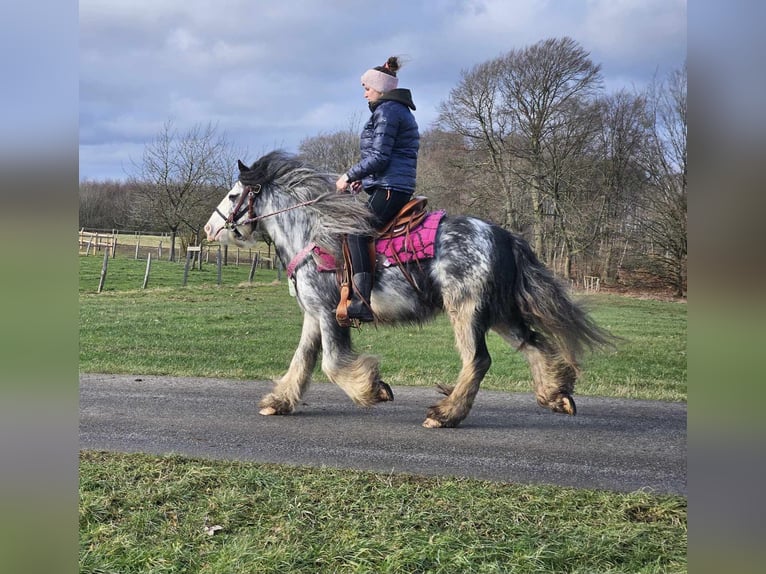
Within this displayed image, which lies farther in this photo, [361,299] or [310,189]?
[310,189]

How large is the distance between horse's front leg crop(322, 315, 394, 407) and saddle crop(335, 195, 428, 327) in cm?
17

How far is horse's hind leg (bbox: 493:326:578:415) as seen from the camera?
4422 millimetres

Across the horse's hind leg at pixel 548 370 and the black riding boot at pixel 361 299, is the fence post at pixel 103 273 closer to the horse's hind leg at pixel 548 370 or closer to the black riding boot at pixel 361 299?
the black riding boot at pixel 361 299

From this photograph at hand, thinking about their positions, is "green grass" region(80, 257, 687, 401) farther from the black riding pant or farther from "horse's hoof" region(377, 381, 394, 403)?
the black riding pant

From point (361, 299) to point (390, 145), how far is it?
0.96 metres

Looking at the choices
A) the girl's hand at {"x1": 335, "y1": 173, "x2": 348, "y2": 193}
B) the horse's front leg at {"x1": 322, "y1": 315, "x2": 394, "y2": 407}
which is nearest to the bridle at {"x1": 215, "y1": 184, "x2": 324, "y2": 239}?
the girl's hand at {"x1": 335, "y1": 173, "x2": 348, "y2": 193}

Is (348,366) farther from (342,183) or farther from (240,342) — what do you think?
(240,342)

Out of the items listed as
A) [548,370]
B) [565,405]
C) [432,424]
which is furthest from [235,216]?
[565,405]

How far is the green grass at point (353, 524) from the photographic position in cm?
281

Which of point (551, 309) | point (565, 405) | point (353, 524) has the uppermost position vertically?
point (551, 309)

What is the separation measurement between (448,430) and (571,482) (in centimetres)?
93

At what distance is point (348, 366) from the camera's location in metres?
4.43

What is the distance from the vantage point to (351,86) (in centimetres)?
476
